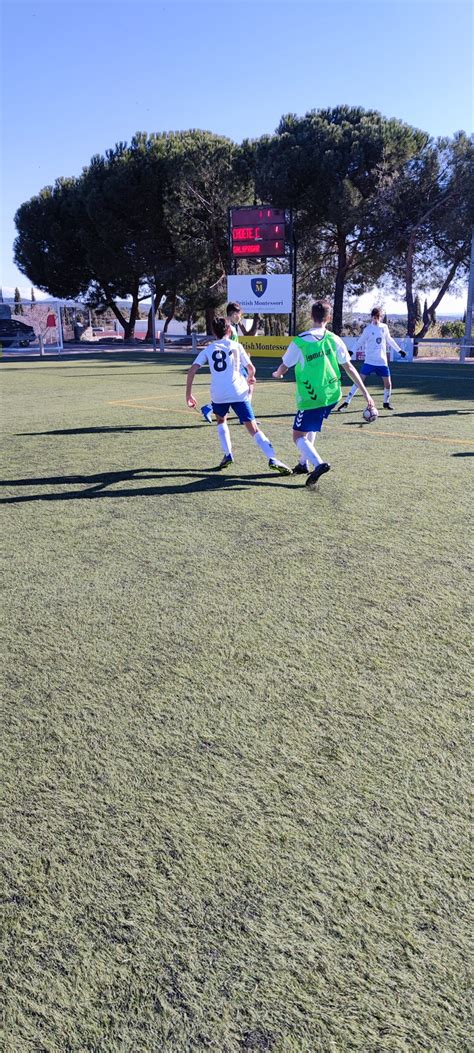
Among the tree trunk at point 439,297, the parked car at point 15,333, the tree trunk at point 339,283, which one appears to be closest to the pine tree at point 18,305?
the parked car at point 15,333

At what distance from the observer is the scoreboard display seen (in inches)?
1230

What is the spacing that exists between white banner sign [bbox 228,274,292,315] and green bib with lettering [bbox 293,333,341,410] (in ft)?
84.1

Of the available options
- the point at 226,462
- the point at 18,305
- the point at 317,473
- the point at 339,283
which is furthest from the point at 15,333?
the point at 317,473

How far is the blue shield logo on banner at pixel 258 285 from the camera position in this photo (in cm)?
3189

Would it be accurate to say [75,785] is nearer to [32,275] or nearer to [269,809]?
[269,809]

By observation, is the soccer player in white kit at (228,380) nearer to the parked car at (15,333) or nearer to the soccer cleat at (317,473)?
the soccer cleat at (317,473)

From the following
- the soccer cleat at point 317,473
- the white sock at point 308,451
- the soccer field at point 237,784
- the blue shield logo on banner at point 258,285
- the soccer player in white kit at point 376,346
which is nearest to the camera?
the soccer field at point 237,784

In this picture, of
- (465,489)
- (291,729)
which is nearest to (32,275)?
(465,489)

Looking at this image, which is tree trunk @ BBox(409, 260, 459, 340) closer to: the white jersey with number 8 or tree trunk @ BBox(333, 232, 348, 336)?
tree trunk @ BBox(333, 232, 348, 336)

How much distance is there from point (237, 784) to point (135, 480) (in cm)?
539

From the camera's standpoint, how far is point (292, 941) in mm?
1902

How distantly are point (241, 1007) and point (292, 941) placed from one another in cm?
23

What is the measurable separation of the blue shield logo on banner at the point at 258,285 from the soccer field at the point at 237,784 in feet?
91.8

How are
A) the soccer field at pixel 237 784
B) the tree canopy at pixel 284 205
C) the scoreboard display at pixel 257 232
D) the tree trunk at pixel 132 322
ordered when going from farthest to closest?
the tree trunk at pixel 132 322, the tree canopy at pixel 284 205, the scoreboard display at pixel 257 232, the soccer field at pixel 237 784
